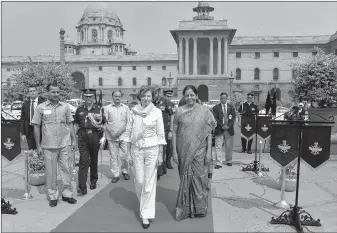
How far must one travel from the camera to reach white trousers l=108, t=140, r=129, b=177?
23.9 ft

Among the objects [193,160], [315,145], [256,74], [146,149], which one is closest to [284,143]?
[315,145]

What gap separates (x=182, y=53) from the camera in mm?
56969

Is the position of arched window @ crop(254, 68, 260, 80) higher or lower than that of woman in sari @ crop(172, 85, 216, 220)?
higher

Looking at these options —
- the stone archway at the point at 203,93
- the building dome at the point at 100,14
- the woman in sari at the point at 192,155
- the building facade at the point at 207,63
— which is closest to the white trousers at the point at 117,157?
the woman in sari at the point at 192,155

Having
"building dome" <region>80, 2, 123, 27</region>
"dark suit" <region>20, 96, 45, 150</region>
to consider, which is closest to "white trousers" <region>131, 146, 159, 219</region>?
"dark suit" <region>20, 96, 45, 150</region>

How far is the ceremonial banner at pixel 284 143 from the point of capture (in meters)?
4.98

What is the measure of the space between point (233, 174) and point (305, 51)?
203 ft

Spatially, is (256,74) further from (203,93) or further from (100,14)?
(100,14)

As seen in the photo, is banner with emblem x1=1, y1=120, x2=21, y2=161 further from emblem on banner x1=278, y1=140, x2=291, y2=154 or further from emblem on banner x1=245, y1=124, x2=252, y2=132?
emblem on banner x1=245, y1=124, x2=252, y2=132

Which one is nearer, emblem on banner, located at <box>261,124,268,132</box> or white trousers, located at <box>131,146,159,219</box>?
white trousers, located at <box>131,146,159,219</box>

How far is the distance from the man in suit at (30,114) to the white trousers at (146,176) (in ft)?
12.1

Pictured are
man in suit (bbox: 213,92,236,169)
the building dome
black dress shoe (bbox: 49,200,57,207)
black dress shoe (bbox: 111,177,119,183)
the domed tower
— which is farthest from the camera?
the building dome

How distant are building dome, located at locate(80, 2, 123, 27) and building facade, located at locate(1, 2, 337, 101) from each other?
7.20 m

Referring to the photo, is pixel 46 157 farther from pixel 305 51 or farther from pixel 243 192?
pixel 305 51
